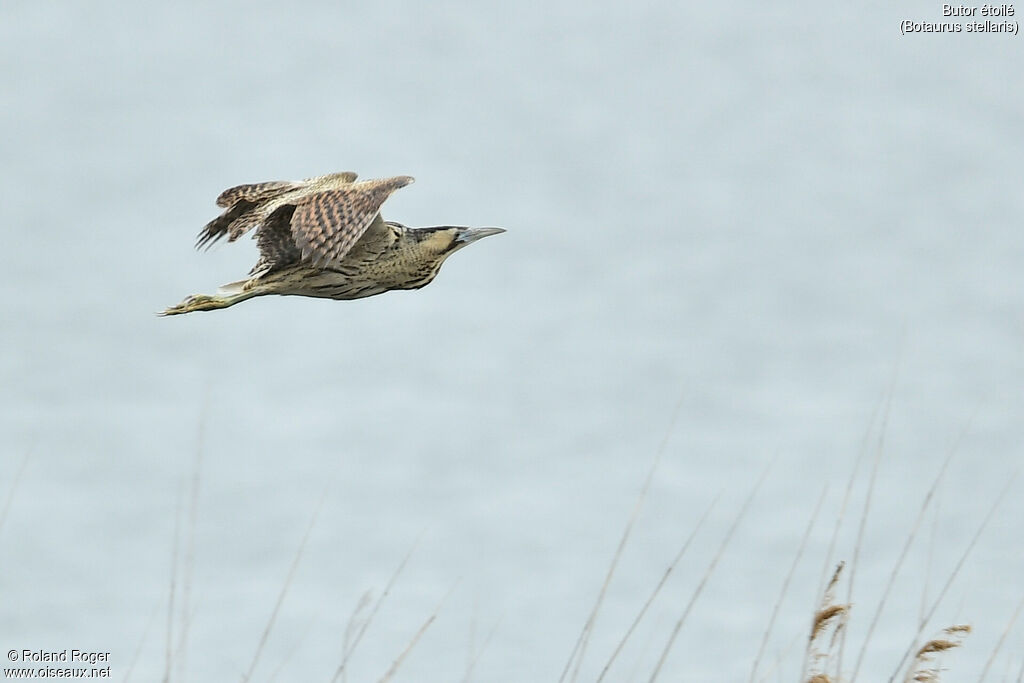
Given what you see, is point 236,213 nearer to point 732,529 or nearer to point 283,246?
point 283,246

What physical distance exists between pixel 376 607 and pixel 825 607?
119 cm

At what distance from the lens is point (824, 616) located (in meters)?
3.25

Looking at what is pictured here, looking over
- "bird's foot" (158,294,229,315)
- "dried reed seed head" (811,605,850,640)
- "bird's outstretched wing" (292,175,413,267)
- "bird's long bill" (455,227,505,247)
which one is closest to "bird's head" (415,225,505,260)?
"bird's long bill" (455,227,505,247)

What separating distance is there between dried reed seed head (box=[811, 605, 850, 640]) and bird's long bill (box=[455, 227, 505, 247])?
388cm

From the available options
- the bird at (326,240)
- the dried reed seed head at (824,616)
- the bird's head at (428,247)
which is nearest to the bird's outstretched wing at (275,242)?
the bird at (326,240)

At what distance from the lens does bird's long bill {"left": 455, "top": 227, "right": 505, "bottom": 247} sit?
22.4 ft

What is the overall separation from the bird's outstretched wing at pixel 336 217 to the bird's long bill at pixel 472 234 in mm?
968

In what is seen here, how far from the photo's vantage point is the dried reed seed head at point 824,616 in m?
3.22

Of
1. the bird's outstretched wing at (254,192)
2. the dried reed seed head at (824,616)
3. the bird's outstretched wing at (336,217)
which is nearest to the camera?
the dried reed seed head at (824,616)

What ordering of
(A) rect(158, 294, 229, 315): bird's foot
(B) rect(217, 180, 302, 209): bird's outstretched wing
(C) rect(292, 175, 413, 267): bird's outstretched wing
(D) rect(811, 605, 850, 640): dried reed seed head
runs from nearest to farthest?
(D) rect(811, 605, 850, 640): dried reed seed head
(C) rect(292, 175, 413, 267): bird's outstretched wing
(A) rect(158, 294, 229, 315): bird's foot
(B) rect(217, 180, 302, 209): bird's outstretched wing

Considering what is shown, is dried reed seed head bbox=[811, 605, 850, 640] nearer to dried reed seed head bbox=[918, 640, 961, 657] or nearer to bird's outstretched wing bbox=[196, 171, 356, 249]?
dried reed seed head bbox=[918, 640, 961, 657]

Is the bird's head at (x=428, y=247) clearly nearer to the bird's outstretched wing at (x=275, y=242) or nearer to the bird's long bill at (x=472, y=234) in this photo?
the bird's long bill at (x=472, y=234)

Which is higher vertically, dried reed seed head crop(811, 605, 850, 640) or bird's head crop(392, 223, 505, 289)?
bird's head crop(392, 223, 505, 289)

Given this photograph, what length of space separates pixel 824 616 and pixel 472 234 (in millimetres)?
4010
